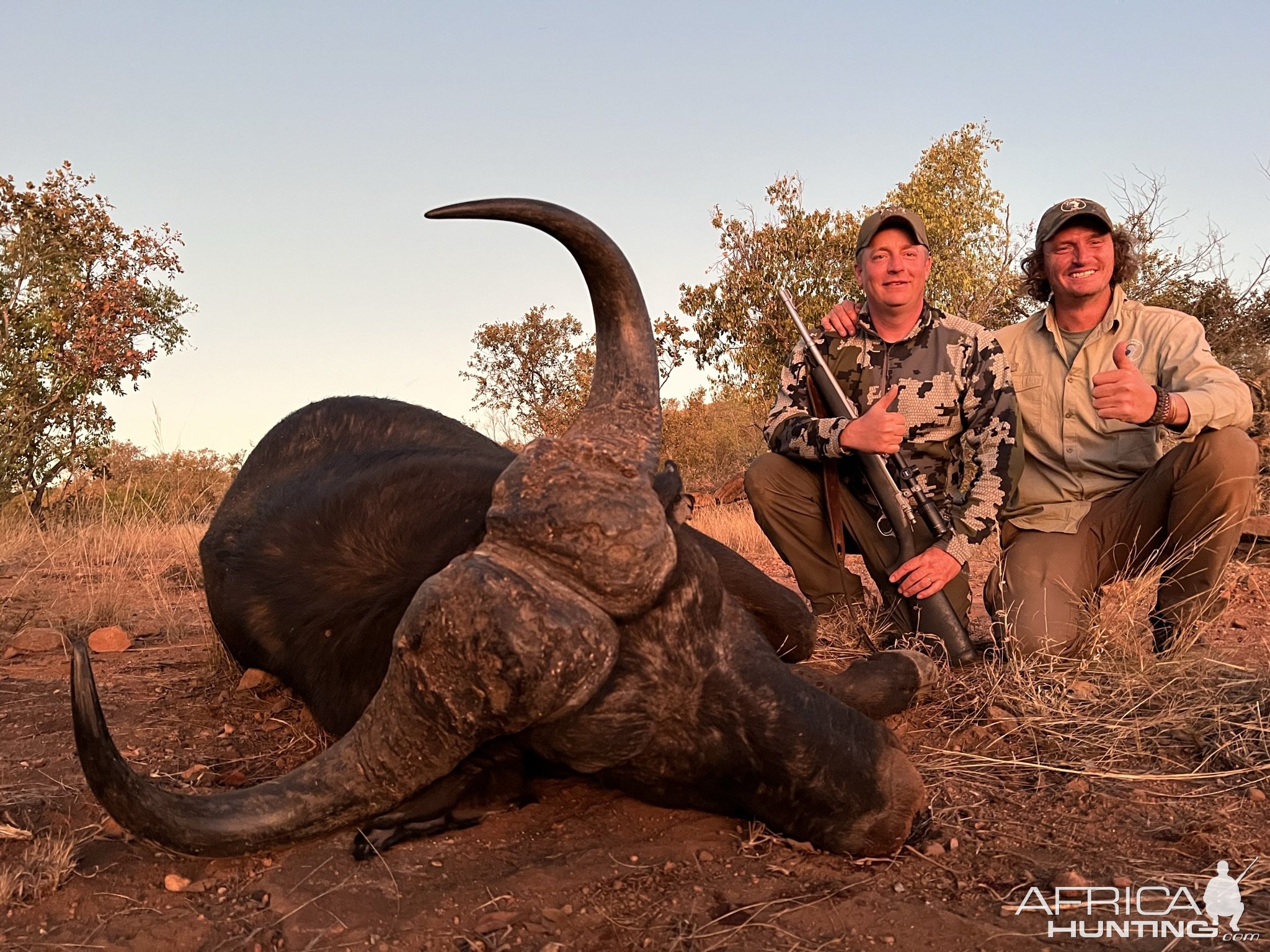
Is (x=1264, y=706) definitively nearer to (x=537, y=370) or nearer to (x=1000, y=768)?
(x=1000, y=768)

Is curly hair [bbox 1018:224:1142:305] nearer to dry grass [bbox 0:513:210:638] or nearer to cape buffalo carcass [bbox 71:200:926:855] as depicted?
cape buffalo carcass [bbox 71:200:926:855]

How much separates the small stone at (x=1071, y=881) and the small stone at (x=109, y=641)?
4.52 m

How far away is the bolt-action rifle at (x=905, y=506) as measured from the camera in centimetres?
441

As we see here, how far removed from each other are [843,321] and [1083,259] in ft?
3.85

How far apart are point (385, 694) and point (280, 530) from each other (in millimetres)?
1607

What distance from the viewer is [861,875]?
2486 mm

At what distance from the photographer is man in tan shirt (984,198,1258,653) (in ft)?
14.8

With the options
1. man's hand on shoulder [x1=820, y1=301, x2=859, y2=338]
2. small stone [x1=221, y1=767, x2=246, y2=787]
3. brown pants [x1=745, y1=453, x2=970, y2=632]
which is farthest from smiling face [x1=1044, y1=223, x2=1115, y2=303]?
small stone [x1=221, y1=767, x2=246, y2=787]

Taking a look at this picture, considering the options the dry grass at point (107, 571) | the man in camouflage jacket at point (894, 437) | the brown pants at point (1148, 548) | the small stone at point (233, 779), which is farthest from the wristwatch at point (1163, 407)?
the dry grass at point (107, 571)

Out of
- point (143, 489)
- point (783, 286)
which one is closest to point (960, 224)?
point (783, 286)

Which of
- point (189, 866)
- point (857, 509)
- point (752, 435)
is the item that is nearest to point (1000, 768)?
point (857, 509)

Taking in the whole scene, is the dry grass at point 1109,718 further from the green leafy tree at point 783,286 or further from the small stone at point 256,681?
the green leafy tree at point 783,286

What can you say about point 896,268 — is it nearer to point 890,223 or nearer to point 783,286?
point 890,223

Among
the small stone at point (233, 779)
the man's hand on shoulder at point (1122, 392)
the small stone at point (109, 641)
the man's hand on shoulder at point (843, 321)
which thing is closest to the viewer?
the small stone at point (233, 779)
